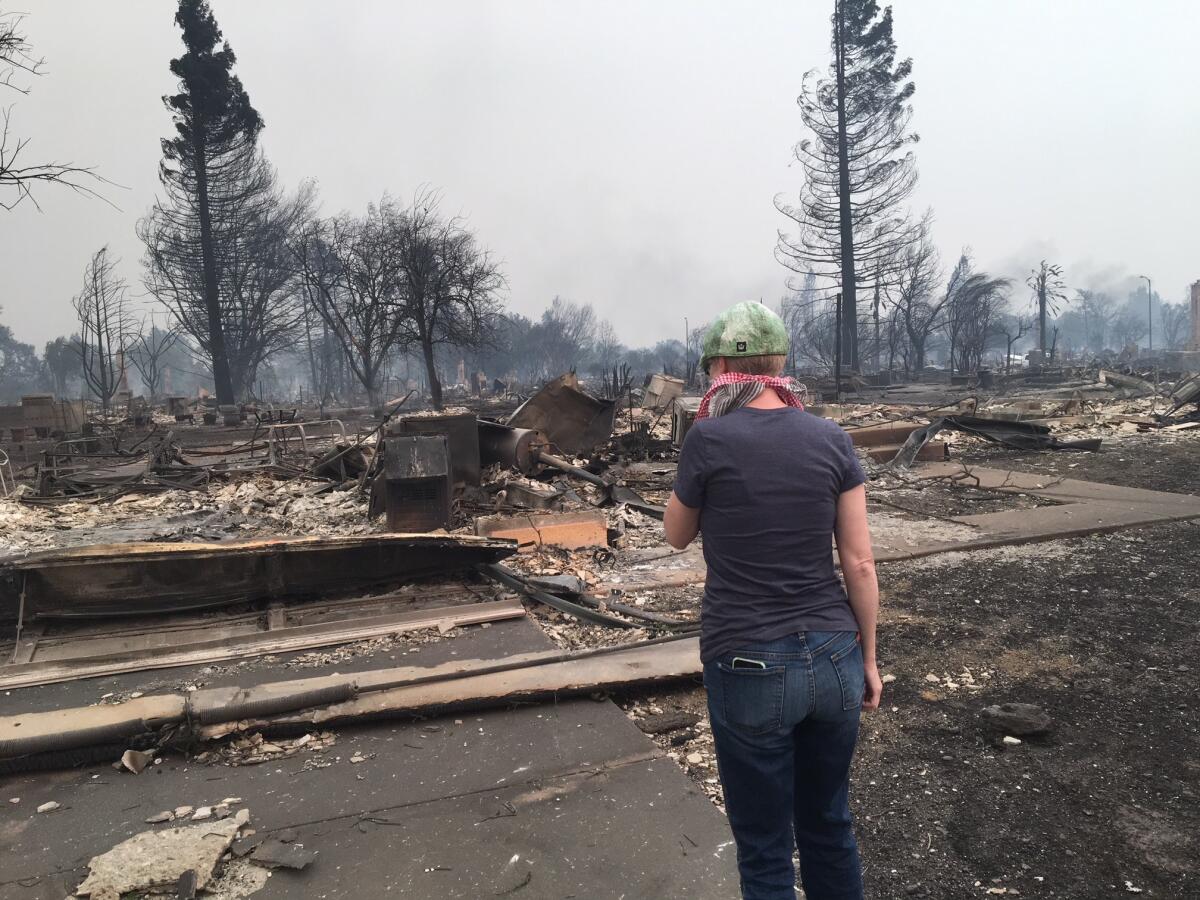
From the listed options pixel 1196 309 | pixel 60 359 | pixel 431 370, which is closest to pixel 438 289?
pixel 431 370

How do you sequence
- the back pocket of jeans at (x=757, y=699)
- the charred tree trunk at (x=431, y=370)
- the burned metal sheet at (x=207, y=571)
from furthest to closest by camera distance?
the charred tree trunk at (x=431, y=370), the burned metal sheet at (x=207, y=571), the back pocket of jeans at (x=757, y=699)

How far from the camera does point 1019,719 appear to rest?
3191 millimetres

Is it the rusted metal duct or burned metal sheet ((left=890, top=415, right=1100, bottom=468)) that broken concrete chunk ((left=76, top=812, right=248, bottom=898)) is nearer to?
the rusted metal duct

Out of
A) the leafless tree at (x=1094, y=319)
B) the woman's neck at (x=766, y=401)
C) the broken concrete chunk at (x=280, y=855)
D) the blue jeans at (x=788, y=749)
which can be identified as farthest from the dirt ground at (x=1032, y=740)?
the leafless tree at (x=1094, y=319)

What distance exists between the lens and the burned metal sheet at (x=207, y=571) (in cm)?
439

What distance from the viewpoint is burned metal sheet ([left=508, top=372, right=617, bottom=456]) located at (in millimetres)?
11352

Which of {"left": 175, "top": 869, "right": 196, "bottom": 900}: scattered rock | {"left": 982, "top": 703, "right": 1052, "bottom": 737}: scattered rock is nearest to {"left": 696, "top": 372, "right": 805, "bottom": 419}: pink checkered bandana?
{"left": 175, "top": 869, "right": 196, "bottom": 900}: scattered rock

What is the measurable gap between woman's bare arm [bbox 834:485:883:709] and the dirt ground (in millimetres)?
1060

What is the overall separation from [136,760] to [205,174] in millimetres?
37955

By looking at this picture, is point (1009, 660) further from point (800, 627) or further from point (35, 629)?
point (35, 629)

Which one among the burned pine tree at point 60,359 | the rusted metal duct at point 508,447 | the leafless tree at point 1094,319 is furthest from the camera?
the leafless tree at point 1094,319

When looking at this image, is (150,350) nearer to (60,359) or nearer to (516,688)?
(60,359)

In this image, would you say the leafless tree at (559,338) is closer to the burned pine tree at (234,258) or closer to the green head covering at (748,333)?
the burned pine tree at (234,258)

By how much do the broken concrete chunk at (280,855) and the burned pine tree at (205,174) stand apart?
1393 inches
